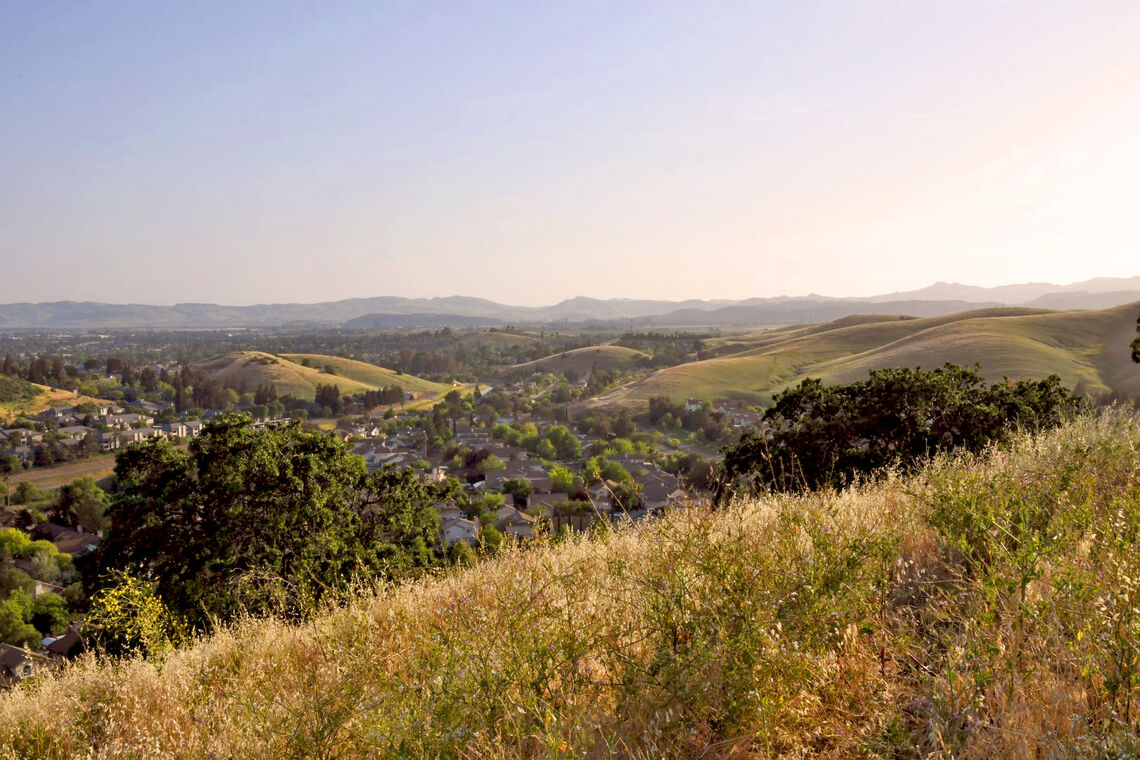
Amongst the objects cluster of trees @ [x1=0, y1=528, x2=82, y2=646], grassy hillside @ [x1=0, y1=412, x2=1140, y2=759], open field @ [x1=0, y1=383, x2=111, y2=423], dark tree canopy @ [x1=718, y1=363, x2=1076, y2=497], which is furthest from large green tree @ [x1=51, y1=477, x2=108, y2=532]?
open field @ [x1=0, y1=383, x2=111, y2=423]

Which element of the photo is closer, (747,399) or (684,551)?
(684,551)

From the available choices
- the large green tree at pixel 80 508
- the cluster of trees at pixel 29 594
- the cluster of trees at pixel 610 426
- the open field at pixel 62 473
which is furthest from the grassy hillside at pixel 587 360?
the cluster of trees at pixel 29 594

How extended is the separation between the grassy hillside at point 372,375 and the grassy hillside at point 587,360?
1817 centimetres

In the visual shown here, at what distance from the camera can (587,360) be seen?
12962 centimetres

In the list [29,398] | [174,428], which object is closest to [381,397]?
[174,428]

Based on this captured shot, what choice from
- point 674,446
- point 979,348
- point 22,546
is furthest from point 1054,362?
point 22,546

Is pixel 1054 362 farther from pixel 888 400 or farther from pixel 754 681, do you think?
pixel 754 681

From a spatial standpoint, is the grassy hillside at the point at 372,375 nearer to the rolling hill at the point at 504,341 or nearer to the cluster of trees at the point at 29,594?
the rolling hill at the point at 504,341

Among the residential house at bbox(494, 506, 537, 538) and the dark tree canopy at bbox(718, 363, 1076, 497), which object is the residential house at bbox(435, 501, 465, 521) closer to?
the residential house at bbox(494, 506, 537, 538)

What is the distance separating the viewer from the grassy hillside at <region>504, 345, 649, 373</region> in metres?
125

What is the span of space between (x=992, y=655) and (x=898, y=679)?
0.58 metres

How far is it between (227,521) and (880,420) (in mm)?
14028

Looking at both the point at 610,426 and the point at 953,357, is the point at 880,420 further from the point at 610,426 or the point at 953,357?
the point at 953,357

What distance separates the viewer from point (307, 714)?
3096 millimetres
